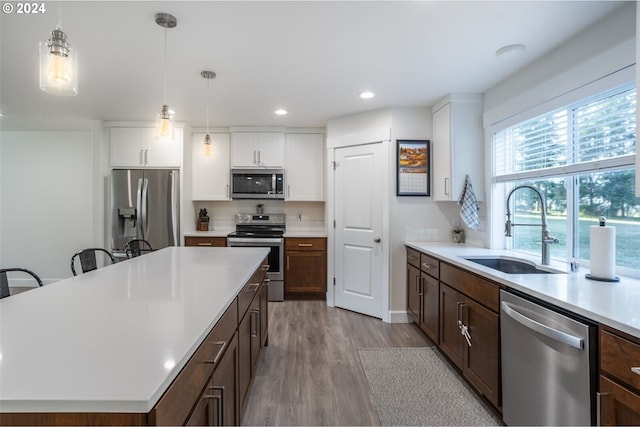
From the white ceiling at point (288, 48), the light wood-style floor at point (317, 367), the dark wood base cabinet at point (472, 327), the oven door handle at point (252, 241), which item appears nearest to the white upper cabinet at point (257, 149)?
the white ceiling at point (288, 48)

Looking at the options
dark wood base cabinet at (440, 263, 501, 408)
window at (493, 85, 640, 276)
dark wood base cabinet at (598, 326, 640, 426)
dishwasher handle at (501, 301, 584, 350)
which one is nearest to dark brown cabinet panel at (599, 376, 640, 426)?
dark wood base cabinet at (598, 326, 640, 426)

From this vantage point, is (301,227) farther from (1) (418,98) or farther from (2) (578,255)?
(2) (578,255)

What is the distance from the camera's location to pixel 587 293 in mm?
1368

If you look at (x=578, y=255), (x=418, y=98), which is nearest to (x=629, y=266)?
(x=578, y=255)

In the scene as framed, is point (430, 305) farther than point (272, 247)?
No

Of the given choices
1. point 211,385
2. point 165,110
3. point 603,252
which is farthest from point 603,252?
point 165,110

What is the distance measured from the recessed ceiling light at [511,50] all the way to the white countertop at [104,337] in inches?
89.7

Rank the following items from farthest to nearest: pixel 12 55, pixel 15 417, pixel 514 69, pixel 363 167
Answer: pixel 363 167 < pixel 514 69 < pixel 12 55 < pixel 15 417

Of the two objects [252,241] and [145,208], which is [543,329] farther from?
[145,208]

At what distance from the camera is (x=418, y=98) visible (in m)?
3.12

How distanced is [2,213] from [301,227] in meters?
4.58

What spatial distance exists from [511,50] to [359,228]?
2.16 m

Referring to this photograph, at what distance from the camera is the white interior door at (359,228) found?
3449mm

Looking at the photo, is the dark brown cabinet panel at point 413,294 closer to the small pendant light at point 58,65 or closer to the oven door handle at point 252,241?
the oven door handle at point 252,241
